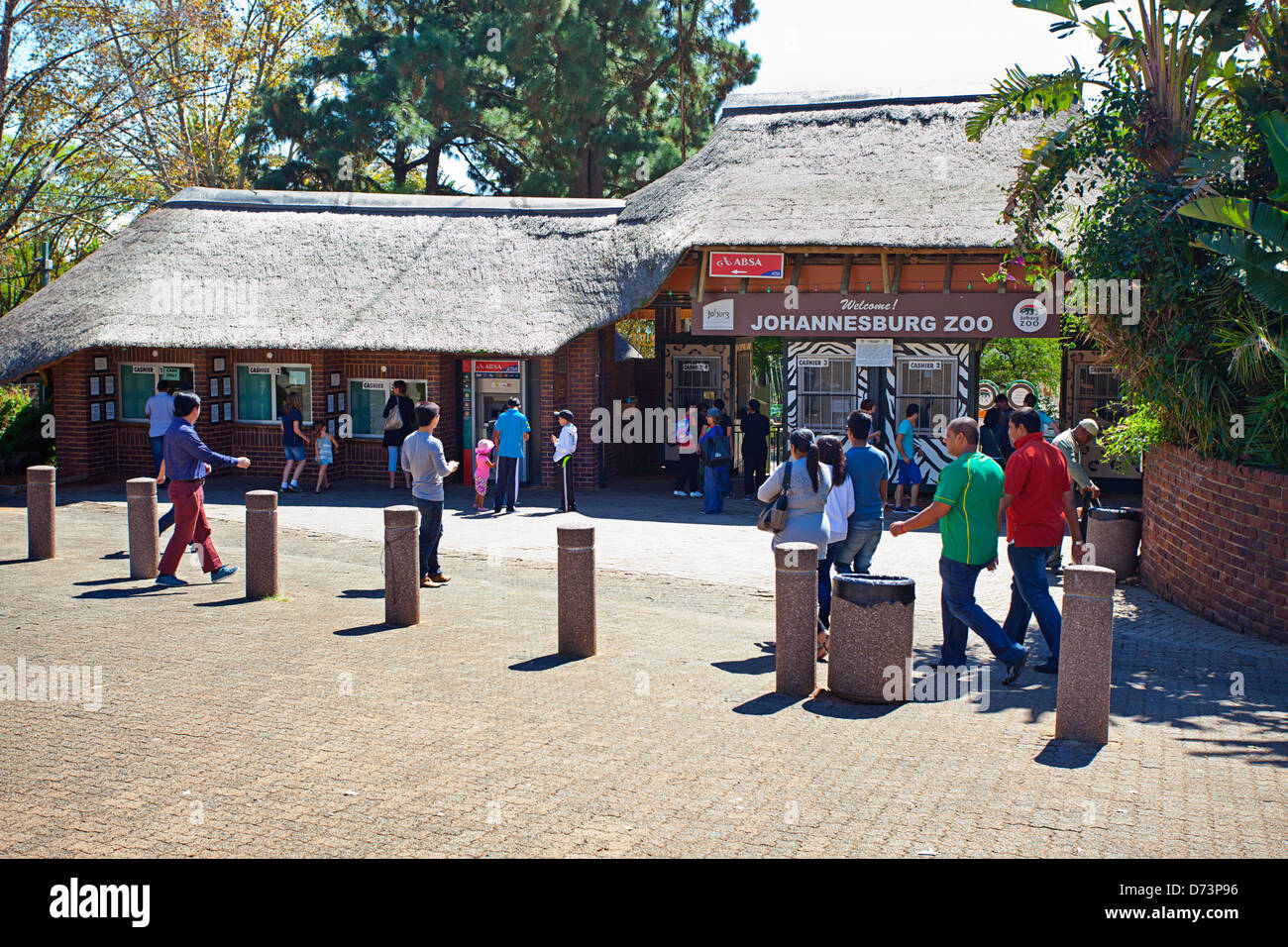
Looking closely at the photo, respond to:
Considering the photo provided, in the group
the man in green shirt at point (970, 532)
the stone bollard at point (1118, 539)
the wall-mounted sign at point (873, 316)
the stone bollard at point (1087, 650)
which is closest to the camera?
the stone bollard at point (1087, 650)

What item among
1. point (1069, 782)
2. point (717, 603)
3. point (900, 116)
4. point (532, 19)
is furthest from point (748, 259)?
point (532, 19)

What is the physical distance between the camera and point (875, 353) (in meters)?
19.2

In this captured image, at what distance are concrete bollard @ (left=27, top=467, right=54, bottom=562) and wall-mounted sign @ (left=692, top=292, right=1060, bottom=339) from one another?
33.4 feet

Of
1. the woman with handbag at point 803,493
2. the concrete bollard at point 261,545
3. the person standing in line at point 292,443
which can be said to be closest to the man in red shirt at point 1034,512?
the woman with handbag at point 803,493

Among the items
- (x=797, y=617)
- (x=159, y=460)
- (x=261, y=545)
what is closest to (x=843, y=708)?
(x=797, y=617)

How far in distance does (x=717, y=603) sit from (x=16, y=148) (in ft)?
97.5

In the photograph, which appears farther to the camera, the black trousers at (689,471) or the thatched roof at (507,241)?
the black trousers at (689,471)

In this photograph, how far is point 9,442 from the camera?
20969 mm

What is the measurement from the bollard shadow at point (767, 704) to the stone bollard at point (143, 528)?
688 centimetres

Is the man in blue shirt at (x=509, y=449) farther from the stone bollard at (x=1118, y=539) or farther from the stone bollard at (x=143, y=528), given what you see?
the stone bollard at (x=1118, y=539)

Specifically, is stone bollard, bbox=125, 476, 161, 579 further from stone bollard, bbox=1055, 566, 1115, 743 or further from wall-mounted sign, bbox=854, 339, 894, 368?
wall-mounted sign, bbox=854, 339, 894, 368

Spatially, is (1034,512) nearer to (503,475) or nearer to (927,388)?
(503,475)

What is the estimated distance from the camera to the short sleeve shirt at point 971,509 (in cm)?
806

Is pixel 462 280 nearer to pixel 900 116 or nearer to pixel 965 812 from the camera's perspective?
pixel 900 116
